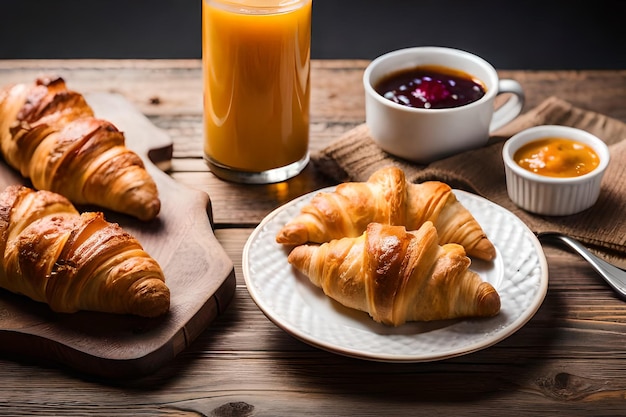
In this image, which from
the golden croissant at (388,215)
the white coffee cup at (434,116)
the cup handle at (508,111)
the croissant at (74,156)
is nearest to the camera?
the golden croissant at (388,215)

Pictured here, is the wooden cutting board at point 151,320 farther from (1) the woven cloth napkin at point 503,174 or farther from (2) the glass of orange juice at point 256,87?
(1) the woven cloth napkin at point 503,174

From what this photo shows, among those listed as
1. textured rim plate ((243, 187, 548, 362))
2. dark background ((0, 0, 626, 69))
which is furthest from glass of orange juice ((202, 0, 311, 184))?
dark background ((0, 0, 626, 69))

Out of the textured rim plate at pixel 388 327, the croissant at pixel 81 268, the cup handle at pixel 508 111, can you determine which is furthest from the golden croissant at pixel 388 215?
the cup handle at pixel 508 111

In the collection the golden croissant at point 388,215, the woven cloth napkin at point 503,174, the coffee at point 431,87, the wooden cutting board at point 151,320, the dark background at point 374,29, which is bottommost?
the dark background at point 374,29

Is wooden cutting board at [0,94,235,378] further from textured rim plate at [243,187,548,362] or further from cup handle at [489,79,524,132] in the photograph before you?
cup handle at [489,79,524,132]

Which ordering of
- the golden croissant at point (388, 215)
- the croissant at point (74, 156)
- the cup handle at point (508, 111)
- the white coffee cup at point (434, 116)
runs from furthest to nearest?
1. the cup handle at point (508, 111)
2. the white coffee cup at point (434, 116)
3. the croissant at point (74, 156)
4. the golden croissant at point (388, 215)

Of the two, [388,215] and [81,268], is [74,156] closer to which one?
[81,268]
